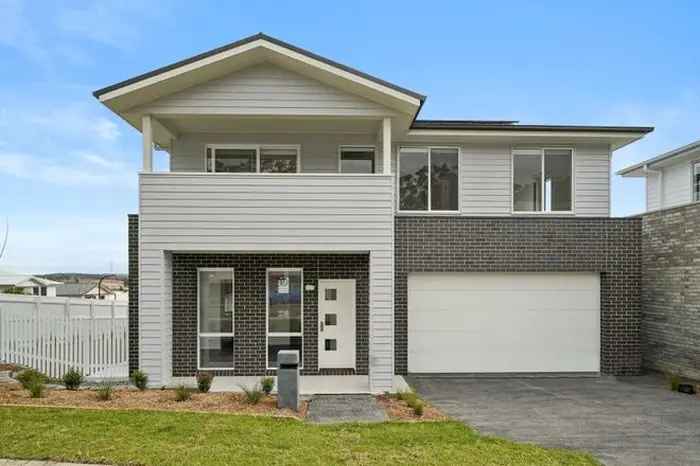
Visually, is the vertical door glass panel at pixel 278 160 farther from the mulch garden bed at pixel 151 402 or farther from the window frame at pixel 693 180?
the window frame at pixel 693 180

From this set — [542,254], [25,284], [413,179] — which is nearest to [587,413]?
[542,254]

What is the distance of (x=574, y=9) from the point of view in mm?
14906

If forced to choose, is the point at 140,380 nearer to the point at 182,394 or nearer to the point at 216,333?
the point at 182,394

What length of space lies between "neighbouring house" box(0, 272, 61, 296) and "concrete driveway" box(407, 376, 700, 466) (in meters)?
28.6

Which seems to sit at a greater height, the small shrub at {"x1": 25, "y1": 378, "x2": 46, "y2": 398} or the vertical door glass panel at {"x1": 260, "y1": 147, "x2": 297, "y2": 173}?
the vertical door glass panel at {"x1": 260, "y1": 147, "x2": 297, "y2": 173}

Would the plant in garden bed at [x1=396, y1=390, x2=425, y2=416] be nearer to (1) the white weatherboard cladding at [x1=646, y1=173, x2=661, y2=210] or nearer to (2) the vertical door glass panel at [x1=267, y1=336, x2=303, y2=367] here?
(2) the vertical door glass panel at [x1=267, y1=336, x2=303, y2=367]

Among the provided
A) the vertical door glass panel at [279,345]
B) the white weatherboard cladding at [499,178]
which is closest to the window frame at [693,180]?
the white weatherboard cladding at [499,178]

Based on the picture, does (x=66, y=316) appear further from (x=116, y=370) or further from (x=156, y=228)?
(x=156, y=228)

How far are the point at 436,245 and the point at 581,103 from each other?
655 inches

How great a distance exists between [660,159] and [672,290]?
7.41m

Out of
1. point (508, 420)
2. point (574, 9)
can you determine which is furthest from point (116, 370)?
point (574, 9)

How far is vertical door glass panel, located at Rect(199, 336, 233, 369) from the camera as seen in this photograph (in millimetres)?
11453

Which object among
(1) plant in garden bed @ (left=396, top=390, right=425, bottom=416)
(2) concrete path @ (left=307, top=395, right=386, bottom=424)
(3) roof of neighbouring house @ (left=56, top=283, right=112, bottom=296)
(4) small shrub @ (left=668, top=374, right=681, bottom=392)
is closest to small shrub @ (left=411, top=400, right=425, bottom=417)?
(1) plant in garden bed @ (left=396, top=390, right=425, bottom=416)

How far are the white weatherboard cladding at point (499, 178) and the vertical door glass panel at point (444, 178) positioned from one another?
18 centimetres
